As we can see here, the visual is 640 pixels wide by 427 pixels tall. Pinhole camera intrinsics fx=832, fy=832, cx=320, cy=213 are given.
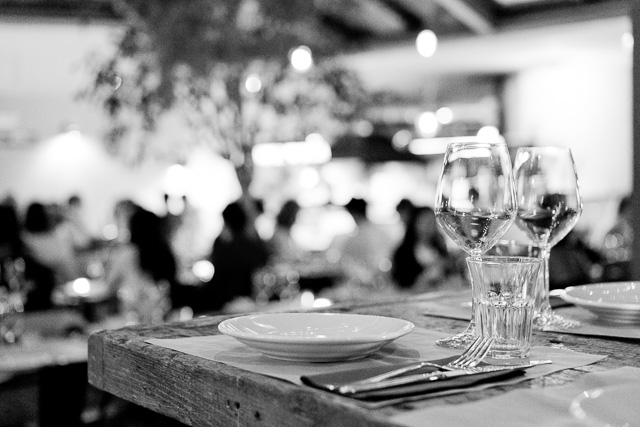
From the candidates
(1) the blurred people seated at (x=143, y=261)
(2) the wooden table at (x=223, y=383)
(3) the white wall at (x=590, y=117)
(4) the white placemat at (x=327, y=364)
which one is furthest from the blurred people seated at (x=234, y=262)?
(3) the white wall at (x=590, y=117)

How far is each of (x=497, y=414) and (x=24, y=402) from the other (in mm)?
3402

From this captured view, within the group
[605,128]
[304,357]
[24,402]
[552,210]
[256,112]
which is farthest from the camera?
[605,128]

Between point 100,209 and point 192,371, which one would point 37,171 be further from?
point 192,371

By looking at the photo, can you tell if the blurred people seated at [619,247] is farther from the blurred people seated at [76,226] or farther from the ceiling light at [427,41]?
the blurred people seated at [76,226]

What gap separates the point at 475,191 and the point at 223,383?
1.39ft

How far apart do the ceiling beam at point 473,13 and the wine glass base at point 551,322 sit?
7197 millimetres

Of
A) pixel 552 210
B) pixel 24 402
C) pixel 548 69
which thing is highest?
pixel 548 69

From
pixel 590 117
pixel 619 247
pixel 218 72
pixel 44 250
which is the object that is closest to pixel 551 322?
pixel 218 72

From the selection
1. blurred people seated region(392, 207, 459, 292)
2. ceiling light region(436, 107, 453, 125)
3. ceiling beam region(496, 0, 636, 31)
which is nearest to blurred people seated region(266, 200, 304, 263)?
blurred people seated region(392, 207, 459, 292)

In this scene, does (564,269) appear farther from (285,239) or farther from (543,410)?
(543,410)

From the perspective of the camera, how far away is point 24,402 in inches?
147

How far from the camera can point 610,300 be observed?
4.62ft

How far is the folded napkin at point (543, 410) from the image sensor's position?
74 cm

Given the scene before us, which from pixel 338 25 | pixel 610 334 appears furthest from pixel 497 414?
pixel 338 25
